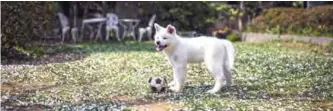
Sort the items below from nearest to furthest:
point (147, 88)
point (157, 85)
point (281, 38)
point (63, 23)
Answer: point (157, 85) < point (147, 88) < point (281, 38) < point (63, 23)

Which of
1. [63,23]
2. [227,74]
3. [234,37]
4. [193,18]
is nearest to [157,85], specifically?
[227,74]

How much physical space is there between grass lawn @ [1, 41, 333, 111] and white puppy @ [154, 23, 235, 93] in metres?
0.29

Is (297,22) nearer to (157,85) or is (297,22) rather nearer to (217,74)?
(217,74)

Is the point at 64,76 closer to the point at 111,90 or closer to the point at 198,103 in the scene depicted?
the point at 111,90

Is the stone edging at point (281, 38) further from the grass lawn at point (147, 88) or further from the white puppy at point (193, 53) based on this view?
the white puppy at point (193, 53)

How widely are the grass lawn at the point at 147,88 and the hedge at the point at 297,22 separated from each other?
3832mm

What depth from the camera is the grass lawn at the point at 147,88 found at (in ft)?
26.2

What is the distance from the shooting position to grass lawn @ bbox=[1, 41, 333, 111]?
797 cm

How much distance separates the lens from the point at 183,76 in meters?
9.12

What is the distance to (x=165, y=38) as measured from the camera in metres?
8.84

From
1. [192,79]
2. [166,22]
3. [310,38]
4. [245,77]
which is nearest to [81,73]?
[192,79]

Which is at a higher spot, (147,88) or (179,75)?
(179,75)

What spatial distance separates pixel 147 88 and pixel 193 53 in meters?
A: 1.00

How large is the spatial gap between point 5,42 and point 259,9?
16091 millimetres
